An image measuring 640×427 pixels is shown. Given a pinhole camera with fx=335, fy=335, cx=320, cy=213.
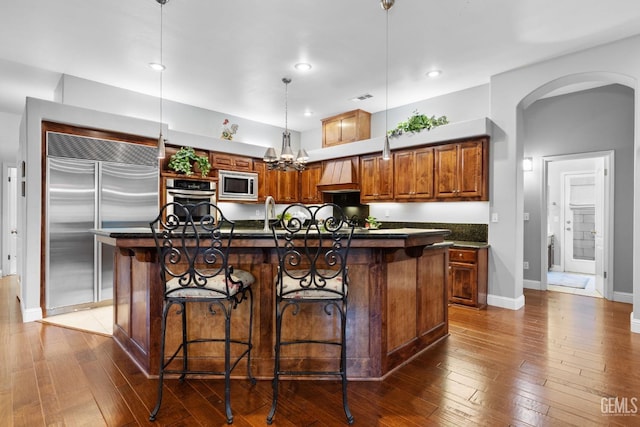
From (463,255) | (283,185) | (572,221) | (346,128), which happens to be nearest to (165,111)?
(283,185)

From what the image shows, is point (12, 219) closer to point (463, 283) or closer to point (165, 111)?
point (165, 111)

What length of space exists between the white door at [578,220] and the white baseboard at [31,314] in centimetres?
910

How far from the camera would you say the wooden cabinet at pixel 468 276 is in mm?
4316

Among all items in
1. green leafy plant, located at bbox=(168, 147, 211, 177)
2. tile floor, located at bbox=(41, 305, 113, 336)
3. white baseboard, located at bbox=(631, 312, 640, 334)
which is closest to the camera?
white baseboard, located at bbox=(631, 312, 640, 334)

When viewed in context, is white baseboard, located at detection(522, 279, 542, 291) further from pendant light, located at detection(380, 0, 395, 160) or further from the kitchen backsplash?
pendant light, located at detection(380, 0, 395, 160)

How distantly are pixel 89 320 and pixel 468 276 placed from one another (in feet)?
15.3

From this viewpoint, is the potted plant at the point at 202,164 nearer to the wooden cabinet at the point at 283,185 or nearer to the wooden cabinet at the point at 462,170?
the wooden cabinet at the point at 283,185

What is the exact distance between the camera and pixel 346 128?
6230 millimetres

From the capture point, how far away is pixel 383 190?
219 inches

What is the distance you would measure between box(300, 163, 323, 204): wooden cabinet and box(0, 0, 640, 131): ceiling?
1728 millimetres

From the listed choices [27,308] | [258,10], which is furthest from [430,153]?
[27,308]

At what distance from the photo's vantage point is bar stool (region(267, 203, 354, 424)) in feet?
6.77

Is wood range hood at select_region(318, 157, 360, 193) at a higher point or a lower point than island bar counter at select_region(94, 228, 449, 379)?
higher

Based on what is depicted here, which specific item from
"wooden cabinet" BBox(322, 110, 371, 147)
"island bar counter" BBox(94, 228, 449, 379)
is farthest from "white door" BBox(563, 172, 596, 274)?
"island bar counter" BBox(94, 228, 449, 379)
